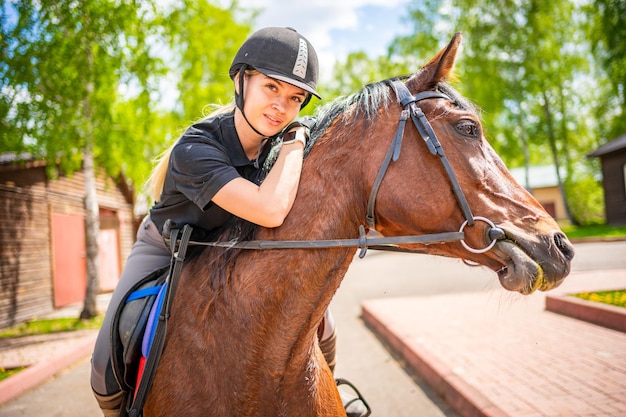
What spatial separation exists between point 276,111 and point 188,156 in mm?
493

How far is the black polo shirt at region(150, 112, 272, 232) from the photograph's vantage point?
1.83m

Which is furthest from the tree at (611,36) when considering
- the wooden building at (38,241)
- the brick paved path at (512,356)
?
the wooden building at (38,241)

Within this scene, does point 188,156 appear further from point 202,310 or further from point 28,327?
point 28,327

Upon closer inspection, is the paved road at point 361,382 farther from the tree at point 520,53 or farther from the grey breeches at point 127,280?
the tree at point 520,53

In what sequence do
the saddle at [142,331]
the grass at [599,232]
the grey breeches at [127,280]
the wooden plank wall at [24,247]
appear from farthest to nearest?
the grass at [599,232]
the wooden plank wall at [24,247]
the grey breeches at [127,280]
the saddle at [142,331]

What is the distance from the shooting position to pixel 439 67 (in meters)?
1.87

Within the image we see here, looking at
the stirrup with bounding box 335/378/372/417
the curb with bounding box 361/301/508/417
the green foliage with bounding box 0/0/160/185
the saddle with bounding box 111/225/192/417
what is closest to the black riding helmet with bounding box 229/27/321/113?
the saddle with bounding box 111/225/192/417

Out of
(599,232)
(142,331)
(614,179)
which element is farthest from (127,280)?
(614,179)

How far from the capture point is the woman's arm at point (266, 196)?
1765 mm

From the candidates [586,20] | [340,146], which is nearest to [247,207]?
[340,146]

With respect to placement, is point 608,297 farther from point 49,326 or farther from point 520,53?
point 520,53

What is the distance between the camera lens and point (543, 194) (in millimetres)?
46312

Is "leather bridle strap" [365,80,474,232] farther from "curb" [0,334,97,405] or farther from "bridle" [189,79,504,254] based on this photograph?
"curb" [0,334,97,405]

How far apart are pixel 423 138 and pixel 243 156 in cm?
95
